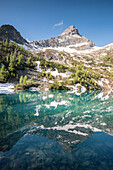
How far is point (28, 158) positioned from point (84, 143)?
5.73 meters

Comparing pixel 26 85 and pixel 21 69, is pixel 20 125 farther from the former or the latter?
pixel 21 69

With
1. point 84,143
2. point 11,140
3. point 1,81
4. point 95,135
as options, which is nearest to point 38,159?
point 11,140

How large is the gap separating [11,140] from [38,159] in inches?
170

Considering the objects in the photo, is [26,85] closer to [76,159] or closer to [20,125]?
[20,125]

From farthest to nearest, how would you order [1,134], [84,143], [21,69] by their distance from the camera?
[21,69] < [1,134] < [84,143]

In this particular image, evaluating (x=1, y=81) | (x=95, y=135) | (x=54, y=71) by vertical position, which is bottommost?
(x=95, y=135)

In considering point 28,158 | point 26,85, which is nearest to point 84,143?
point 28,158

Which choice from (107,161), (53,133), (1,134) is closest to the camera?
(107,161)

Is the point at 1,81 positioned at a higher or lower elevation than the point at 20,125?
higher

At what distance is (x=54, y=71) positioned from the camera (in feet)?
438

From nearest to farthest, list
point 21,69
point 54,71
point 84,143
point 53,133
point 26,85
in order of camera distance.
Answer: point 84,143 < point 53,133 < point 26,85 < point 21,69 < point 54,71

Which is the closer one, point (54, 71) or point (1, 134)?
point (1, 134)

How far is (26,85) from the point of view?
259 feet

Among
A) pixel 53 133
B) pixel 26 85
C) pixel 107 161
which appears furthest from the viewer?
pixel 26 85
